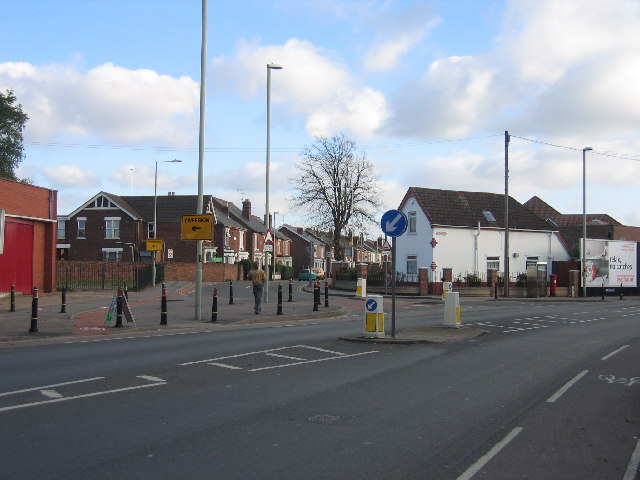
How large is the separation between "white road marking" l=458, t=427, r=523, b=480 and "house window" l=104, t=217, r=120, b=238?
63.9 metres

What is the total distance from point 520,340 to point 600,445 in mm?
9705

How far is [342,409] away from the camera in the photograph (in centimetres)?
792

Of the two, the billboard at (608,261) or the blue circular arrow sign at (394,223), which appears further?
the billboard at (608,261)

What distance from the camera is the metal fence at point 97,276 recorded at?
4006 centimetres

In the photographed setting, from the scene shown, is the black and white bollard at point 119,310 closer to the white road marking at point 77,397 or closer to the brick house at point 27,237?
the white road marking at point 77,397

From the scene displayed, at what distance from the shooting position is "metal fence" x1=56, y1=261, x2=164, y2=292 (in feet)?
131

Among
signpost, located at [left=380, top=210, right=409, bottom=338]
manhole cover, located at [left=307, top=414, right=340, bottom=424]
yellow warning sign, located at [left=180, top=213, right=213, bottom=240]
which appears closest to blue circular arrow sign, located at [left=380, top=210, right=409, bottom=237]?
signpost, located at [left=380, top=210, right=409, bottom=338]

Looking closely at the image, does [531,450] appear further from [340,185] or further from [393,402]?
[340,185]

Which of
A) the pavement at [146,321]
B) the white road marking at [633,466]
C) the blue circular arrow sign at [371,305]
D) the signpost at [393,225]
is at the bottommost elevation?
the pavement at [146,321]

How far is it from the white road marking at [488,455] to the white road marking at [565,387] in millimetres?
1894

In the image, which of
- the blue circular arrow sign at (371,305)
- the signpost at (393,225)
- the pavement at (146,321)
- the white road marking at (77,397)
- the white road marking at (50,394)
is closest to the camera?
the white road marking at (77,397)

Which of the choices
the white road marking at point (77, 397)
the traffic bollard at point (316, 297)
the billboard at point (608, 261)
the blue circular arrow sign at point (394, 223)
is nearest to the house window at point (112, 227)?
the billboard at point (608, 261)

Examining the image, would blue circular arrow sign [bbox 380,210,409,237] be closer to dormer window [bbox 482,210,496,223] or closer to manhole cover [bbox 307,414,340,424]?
manhole cover [bbox 307,414,340,424]

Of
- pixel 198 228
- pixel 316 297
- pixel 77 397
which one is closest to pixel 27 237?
pixel 198 228
